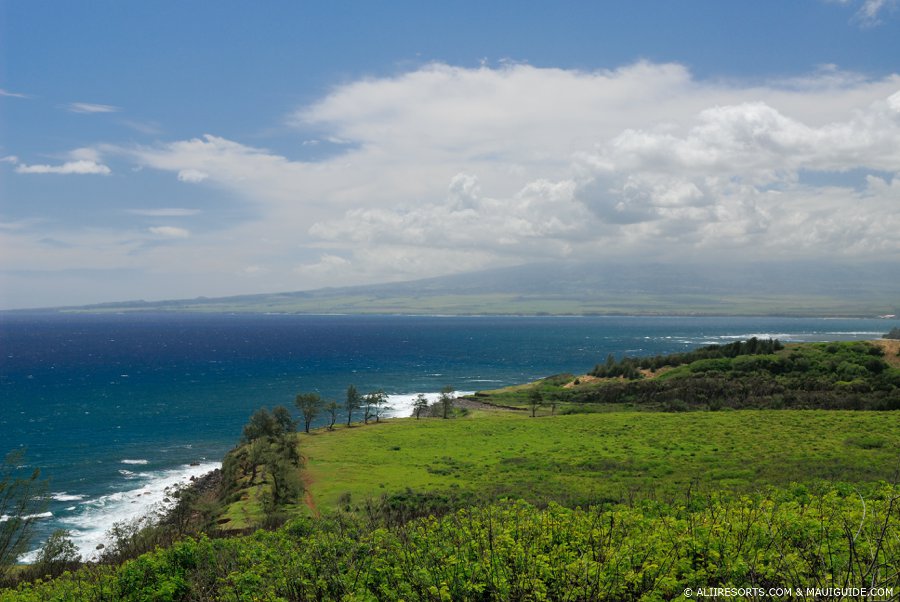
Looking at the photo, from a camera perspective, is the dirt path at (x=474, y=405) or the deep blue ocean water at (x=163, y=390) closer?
the deep blue ocean water at (x=163, y=390)

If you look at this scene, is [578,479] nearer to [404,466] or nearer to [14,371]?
[404,466]

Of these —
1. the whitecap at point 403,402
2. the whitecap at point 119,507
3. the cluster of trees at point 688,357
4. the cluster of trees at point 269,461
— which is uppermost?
the cluster of trees at point 688,357

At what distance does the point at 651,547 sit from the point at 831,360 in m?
81.5

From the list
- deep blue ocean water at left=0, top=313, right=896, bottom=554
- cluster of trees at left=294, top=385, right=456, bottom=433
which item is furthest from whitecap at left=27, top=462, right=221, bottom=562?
cluster of trees at left=294, top=385, right=456, bottom=433

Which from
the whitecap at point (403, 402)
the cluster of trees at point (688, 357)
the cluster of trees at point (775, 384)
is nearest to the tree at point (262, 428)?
the whitecap at point (403, 402)

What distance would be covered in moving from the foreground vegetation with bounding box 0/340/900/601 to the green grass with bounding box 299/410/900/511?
34 cm

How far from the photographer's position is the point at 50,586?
19828 mm

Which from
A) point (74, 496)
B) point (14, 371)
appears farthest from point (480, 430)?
point (14, 371)

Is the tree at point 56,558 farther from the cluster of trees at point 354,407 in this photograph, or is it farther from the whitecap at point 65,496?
the cluster of trees at point 354,407

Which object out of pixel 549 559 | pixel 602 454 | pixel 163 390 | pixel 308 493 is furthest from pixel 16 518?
pixel 163 390

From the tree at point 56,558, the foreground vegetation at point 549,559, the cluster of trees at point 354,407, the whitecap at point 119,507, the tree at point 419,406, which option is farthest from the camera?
the tree at point 419,406

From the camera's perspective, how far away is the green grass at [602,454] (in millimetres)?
35500

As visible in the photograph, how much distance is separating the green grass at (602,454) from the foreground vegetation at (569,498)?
0.34 metres

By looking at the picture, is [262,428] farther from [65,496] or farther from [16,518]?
[16,518]
